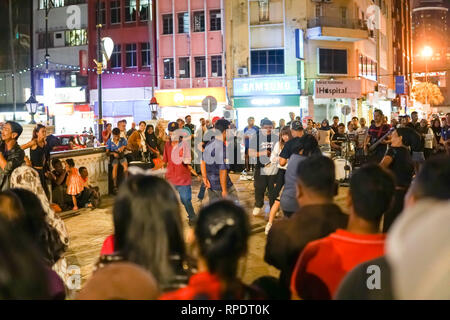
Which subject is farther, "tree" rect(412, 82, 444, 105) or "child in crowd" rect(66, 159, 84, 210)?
"tree" rect(412, 82, 444, 105)

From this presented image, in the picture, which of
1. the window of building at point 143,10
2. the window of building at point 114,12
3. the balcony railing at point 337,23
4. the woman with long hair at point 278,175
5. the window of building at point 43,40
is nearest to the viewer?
the woman with long hair at point 278,175

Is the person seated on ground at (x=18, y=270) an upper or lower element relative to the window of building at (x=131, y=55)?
lower

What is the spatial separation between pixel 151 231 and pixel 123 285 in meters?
0.36

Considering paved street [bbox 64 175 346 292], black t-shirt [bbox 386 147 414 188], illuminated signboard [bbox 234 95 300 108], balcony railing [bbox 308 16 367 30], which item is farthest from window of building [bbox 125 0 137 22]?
black t-shirt [bbox 386 147 414 188]

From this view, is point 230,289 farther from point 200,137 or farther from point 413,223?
point 200,137

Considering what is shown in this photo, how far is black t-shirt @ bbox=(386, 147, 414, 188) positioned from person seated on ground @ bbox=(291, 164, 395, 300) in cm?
392

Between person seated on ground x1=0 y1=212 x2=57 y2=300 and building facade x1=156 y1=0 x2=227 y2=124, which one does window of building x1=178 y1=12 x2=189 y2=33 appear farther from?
person seated on ground x1=0 y1=212 x2=57 y2=300

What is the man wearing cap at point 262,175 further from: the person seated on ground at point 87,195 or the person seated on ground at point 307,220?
the person seated on ground at point 307,220

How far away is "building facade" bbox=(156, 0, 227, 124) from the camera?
3484 centimetres

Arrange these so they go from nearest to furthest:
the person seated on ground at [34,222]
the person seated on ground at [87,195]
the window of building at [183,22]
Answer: the person seated on ground at [34,222] → the person seated on ground at [87,195] → the window of building at [183,22]

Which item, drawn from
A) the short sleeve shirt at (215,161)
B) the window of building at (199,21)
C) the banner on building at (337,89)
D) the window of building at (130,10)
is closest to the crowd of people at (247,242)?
the short sleeve shirt at (215,161)

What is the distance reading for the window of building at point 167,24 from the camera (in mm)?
36406

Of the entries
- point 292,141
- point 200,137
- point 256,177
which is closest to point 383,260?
point 292,141

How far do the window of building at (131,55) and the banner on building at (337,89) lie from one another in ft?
44.7
